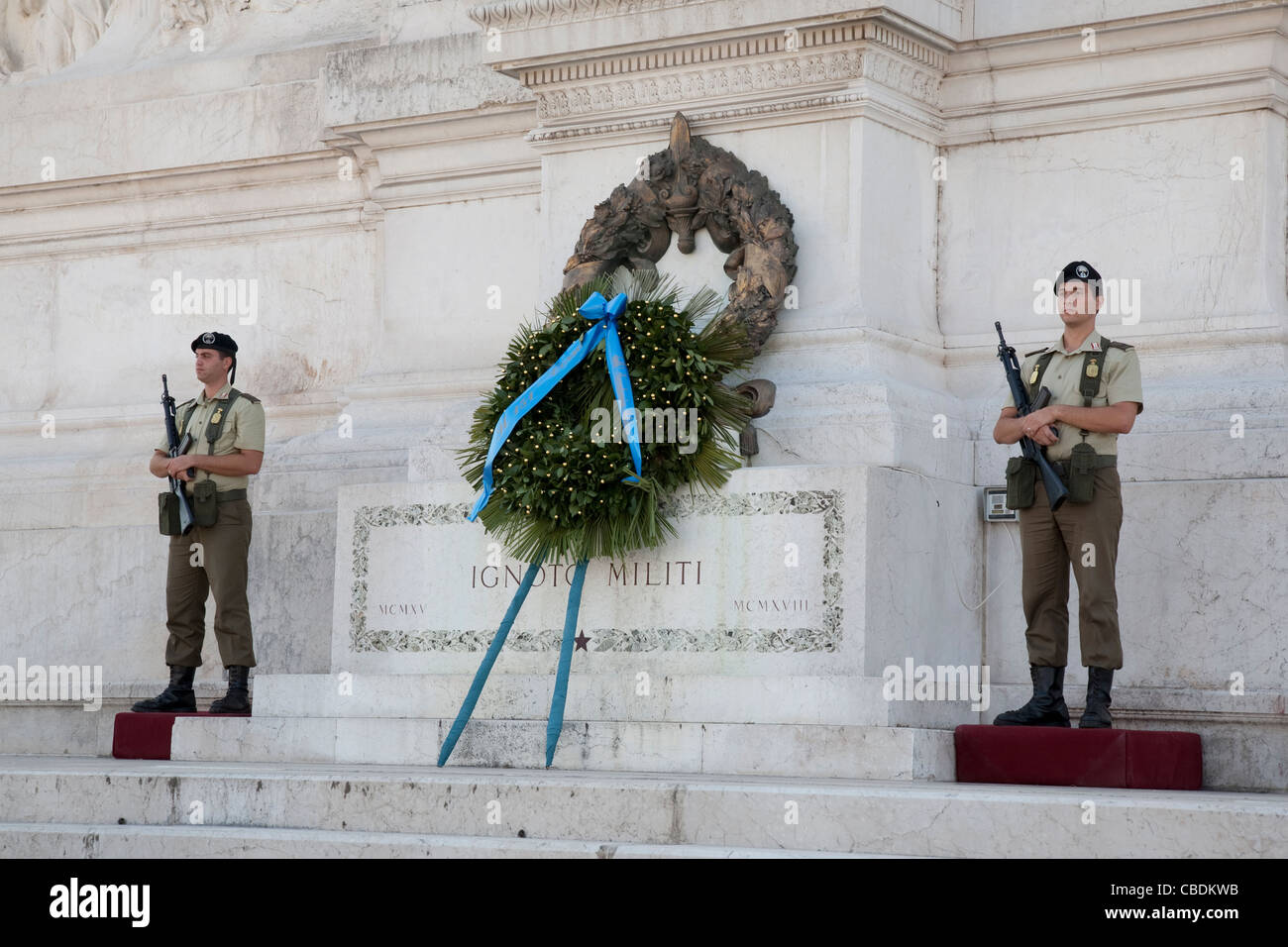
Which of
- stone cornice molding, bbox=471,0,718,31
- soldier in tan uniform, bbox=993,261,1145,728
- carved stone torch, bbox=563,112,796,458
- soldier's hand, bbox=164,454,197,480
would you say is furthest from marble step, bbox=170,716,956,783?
stone cornice molding, bbox=471,0,718,31

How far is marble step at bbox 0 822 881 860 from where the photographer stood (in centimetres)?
730

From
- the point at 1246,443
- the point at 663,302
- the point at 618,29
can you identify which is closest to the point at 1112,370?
the point at 1246,443

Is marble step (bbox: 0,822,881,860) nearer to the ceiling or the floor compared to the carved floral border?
nearer to the floor

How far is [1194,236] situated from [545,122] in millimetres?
3329

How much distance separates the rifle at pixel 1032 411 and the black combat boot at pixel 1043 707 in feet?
2.31

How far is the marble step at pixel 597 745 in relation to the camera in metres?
8.66

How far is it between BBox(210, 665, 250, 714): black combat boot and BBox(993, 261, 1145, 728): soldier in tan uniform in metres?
3.87

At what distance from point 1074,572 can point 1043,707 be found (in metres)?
0.58

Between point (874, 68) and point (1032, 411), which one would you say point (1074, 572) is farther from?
point (874, 68)

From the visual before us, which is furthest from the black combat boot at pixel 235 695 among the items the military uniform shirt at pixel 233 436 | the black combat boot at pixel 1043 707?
the black combat boot at pixel 1043 707

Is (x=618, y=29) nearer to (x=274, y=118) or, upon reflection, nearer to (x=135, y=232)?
(x=274, y=118)

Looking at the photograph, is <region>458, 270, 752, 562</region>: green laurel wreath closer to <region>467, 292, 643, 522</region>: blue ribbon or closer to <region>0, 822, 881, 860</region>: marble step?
<region>467, 292, 643, 522</region>: blue ribbon

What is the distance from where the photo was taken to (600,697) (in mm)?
9492

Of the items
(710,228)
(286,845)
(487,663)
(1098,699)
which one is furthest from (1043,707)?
(286,845)
